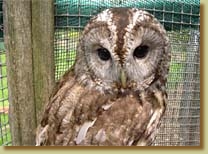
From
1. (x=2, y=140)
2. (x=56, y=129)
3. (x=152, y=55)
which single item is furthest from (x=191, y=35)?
(x=2, y=140)

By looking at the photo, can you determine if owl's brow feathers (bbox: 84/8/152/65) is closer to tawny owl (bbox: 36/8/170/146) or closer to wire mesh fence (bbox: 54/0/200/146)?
tawny owl (bbox: 36/8/170/146)

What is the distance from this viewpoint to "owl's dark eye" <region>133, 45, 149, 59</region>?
1467mm

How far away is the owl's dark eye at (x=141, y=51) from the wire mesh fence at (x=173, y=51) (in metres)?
0.34

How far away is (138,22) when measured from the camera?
4.72 ft

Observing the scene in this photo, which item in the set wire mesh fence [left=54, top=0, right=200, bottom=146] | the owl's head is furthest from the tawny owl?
wire mesh fence [left=54, top=0, right=200, bottom=146]

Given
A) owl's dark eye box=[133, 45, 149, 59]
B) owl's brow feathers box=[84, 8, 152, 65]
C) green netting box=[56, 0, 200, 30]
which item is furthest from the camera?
green netting box=[56, 0, 200, 30]

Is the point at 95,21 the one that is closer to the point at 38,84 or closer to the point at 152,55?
the point at 152,55

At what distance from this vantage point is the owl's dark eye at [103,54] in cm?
146

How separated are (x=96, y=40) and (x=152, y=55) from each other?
215mm

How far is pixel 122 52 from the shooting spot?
1380 millimetres

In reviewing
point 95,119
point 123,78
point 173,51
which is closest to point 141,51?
point 123,78

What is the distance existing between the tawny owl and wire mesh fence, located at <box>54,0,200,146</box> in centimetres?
20

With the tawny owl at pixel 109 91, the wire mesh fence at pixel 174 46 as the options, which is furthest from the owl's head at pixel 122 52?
the wire mesh fence at pixel 174 46

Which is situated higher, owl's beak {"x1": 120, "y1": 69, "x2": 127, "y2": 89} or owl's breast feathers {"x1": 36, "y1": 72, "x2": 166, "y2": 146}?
owl's beak {"x1": 120, "y1": 69, "x2": 127, "y2": 89}
